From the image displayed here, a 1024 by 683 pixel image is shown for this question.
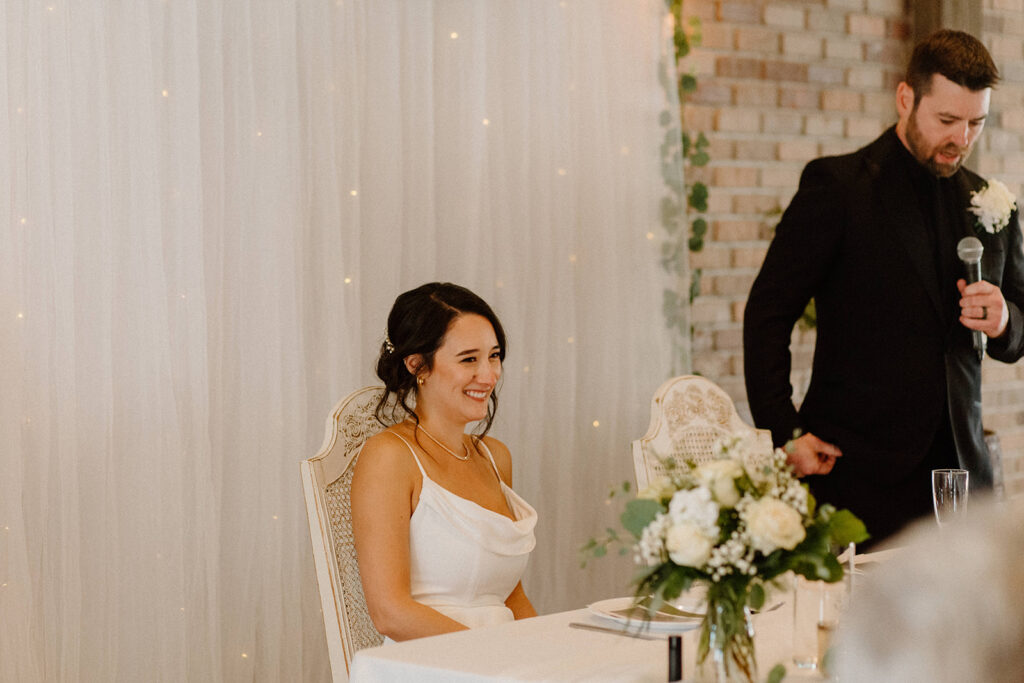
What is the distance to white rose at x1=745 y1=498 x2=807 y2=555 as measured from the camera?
1.51m

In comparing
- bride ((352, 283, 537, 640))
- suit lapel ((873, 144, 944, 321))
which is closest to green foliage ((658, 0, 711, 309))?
suit lapel ((873, 144, 944, 321))

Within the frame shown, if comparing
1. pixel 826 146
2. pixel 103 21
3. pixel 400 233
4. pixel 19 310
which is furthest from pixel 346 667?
pixel 826 146

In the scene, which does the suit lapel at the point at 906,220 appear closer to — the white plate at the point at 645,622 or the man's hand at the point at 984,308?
the man's hand at the point at 984,308

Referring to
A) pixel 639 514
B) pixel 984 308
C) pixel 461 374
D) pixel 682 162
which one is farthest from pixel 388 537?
pixel 682 162

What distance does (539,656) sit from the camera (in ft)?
5.90

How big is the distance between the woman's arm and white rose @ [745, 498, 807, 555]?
924 mm

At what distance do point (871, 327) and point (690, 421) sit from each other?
1.72ft

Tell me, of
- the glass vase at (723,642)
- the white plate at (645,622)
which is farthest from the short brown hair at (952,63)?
the glass vase at (723,642)

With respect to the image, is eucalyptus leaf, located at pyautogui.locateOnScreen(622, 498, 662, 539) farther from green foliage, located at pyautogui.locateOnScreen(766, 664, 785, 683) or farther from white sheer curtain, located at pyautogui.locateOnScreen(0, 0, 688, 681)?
white sheer curtain, located at pyautogui.locateOnScreen(0, 0, 688, 681)

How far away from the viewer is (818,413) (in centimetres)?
321

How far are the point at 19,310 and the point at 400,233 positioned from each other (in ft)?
3.31

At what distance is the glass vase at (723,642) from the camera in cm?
155

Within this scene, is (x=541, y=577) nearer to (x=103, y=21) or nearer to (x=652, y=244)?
(x=652, y=244)

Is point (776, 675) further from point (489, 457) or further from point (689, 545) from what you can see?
point (489, 457)
